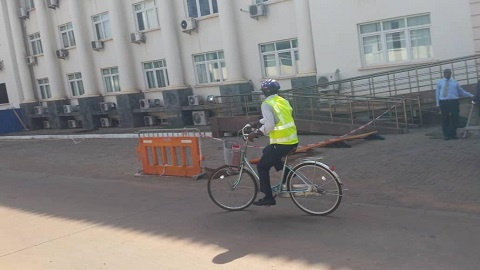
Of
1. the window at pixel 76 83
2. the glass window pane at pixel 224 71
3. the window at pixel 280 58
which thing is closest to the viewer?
the window at pixel 280 58

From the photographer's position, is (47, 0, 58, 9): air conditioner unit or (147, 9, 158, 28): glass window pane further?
(47, 0, 58, 9): air conditioner unit

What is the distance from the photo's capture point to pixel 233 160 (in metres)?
7.02

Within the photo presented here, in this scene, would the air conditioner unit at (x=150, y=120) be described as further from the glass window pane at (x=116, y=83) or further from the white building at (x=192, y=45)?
the glass window pane at (x=116, y=83)

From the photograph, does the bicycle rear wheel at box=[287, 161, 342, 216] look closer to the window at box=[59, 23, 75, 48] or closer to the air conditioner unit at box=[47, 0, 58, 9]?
the window at box=[59, 23, 75, 48]

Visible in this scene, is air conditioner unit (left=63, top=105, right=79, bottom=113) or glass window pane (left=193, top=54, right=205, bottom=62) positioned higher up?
glass window pane (left=193, top=54, right=205, bottom=62)

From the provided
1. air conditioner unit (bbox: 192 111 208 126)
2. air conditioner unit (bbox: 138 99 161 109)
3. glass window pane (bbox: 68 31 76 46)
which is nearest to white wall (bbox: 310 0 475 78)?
air conditioner unit (bbox: 192 111 208 126)

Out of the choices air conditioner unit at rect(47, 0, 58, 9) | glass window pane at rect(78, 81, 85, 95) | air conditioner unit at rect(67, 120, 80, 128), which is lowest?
air conditioner unit at rect(67, 120, 80, 128)

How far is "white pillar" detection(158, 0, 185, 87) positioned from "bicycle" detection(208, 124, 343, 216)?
47.9ft

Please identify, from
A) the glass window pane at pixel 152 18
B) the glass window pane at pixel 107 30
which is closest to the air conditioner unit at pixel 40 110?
the glass window pane at pixel 107 30

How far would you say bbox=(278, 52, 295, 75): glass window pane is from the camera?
1811cm

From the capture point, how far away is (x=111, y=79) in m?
25.6

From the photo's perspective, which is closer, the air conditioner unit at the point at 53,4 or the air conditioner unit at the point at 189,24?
the air conditioner unit at the point at 189,24

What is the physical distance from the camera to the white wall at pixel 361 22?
14016mm

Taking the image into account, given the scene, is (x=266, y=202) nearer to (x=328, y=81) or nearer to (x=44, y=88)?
(x=328, y=81)
